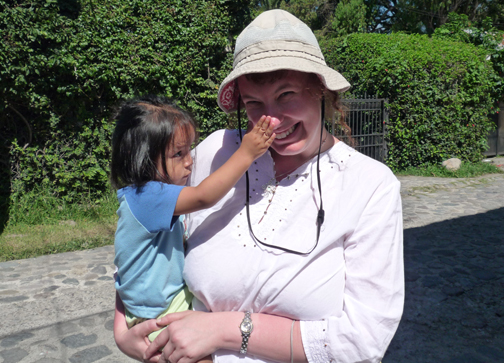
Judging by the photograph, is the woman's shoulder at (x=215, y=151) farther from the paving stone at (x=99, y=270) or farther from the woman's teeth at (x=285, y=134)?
the paving stone at (x=99, y=270)

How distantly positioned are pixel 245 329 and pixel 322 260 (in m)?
0.34

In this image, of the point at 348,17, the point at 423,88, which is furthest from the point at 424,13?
the point at 423,88

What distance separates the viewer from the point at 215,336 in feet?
4.80

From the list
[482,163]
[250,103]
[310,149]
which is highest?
[250,103]

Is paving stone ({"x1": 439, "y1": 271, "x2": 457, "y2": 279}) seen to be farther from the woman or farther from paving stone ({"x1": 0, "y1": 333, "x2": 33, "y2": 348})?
paving stone ({"x1": 0, "y1": 333, "x2": 33, "y2": 348})

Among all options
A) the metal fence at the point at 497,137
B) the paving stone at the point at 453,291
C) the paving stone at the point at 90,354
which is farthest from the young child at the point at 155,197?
the metal fence at the point at 497,137

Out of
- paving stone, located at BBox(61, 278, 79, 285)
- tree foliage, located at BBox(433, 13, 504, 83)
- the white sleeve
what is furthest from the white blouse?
tree foliage, located at BBox(433, 13, 504, 83)

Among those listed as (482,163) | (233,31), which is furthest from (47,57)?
(482,163)

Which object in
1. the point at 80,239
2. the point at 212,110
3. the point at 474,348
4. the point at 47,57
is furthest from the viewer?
the point at 212,110

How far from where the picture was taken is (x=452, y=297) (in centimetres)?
447

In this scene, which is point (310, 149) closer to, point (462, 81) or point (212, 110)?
point (212, 110)

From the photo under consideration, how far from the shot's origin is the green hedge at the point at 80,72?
21.4ft

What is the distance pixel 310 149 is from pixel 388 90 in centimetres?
1030

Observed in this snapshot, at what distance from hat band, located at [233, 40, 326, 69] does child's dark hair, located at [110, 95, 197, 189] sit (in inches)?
16.1
